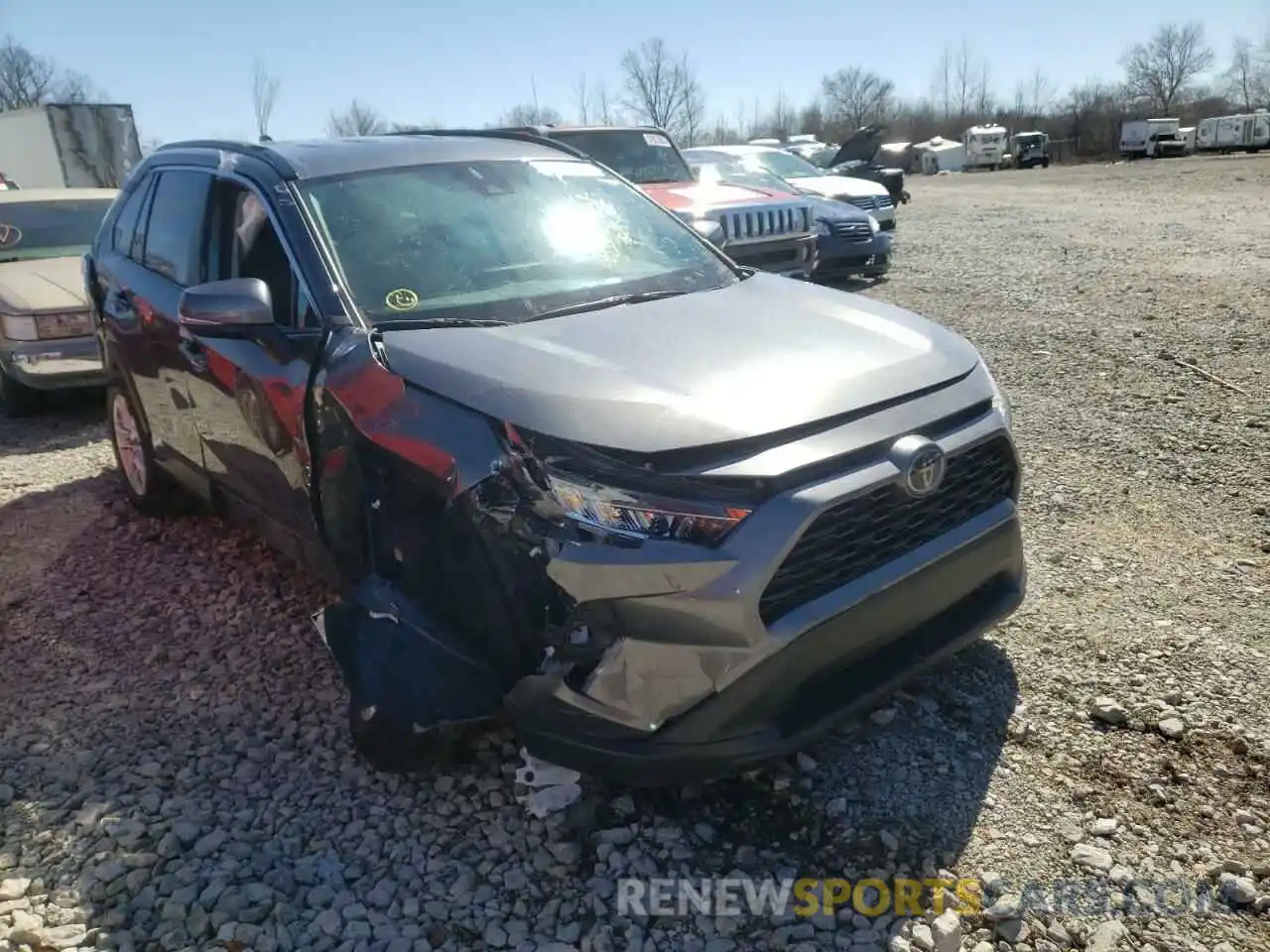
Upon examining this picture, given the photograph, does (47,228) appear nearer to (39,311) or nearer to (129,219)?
(39,311)

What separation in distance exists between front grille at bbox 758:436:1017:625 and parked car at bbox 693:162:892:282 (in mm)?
8387

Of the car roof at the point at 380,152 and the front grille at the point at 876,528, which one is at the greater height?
the car roof at the point at 380,152

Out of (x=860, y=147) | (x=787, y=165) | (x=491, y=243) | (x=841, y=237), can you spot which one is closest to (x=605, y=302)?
(x=491, y=243)

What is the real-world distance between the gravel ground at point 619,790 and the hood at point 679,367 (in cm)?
109

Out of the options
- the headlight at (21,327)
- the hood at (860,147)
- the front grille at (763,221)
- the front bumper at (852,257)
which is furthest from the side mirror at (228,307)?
the hood at (860,147)

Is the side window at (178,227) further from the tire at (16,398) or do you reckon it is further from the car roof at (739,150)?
the car roof at (739,150)

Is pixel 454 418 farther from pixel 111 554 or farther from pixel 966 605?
pixel 111 554

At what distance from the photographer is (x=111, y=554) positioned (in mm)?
4750

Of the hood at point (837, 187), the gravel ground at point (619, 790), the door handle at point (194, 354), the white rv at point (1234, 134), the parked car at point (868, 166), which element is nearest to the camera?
the gravel ground at point (619, 790)

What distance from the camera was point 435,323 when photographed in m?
2.96

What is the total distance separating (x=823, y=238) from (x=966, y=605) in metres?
8.65

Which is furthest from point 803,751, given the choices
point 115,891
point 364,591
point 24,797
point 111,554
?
point 111,554

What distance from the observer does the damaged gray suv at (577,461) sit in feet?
7.61

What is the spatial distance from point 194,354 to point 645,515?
2321 mm
